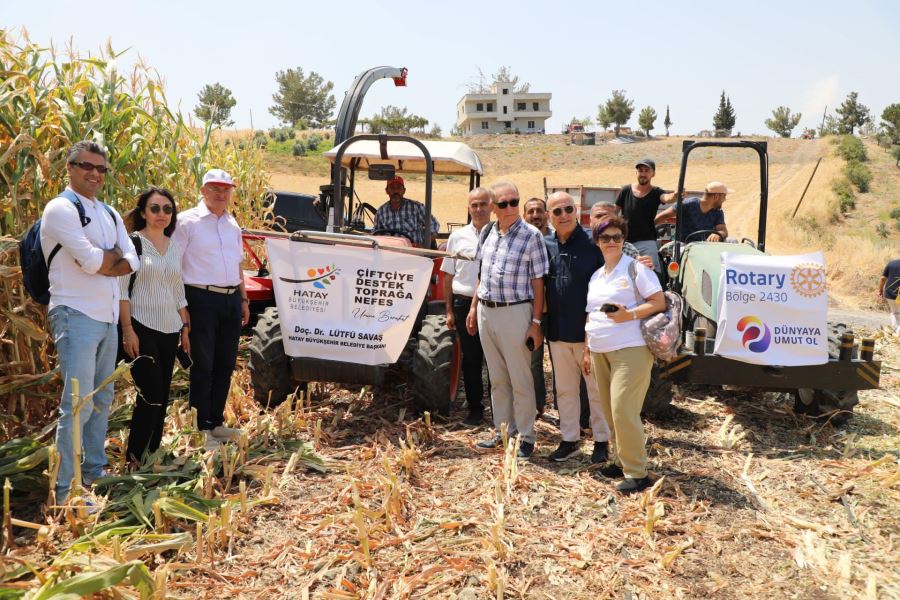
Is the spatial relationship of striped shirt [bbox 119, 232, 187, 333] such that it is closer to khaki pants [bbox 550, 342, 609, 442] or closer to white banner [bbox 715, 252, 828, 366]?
khaki pants [bbox 550, 342, 609, 442]

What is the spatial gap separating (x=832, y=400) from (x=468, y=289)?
3.09 meters

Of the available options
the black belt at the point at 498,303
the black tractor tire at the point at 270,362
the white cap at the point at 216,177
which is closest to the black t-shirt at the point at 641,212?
Answer: the black belt at the point at 498,303

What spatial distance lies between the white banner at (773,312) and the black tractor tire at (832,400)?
17.1 inches

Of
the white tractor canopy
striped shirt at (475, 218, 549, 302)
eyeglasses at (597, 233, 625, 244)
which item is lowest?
striped shirt at (475, 218, 549, 302)

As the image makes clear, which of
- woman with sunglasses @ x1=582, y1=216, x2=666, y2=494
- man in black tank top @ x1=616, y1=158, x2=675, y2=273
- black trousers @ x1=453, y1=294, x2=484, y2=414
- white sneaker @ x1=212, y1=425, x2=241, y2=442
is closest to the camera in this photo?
woman with sunglasses @ x1=582, y1=216, x2=666, y2=494

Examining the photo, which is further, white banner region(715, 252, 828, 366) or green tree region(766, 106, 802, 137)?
green tree region(766, 106, 802, 137)

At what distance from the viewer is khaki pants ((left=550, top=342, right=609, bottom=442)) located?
15.9ft

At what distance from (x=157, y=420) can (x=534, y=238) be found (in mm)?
2646

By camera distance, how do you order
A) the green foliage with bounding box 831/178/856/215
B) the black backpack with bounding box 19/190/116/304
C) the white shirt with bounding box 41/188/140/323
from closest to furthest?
1. the white shirt with bounding box 41/188/140/323
2. the black backpack with bounding box 19/190/116/304
3. the green foliage with bounding box 831/178/856/215

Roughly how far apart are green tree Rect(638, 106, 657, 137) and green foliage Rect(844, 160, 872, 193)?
29446 millimetres

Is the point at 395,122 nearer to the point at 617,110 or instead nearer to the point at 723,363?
the point at 617,110

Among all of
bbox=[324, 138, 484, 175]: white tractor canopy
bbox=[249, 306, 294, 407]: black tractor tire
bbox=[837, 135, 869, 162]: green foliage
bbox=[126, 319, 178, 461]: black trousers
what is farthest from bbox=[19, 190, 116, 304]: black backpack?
bbox=[837, 135, 869, 162]: green foliage

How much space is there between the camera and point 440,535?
3762 mm

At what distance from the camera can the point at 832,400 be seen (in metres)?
5.85
